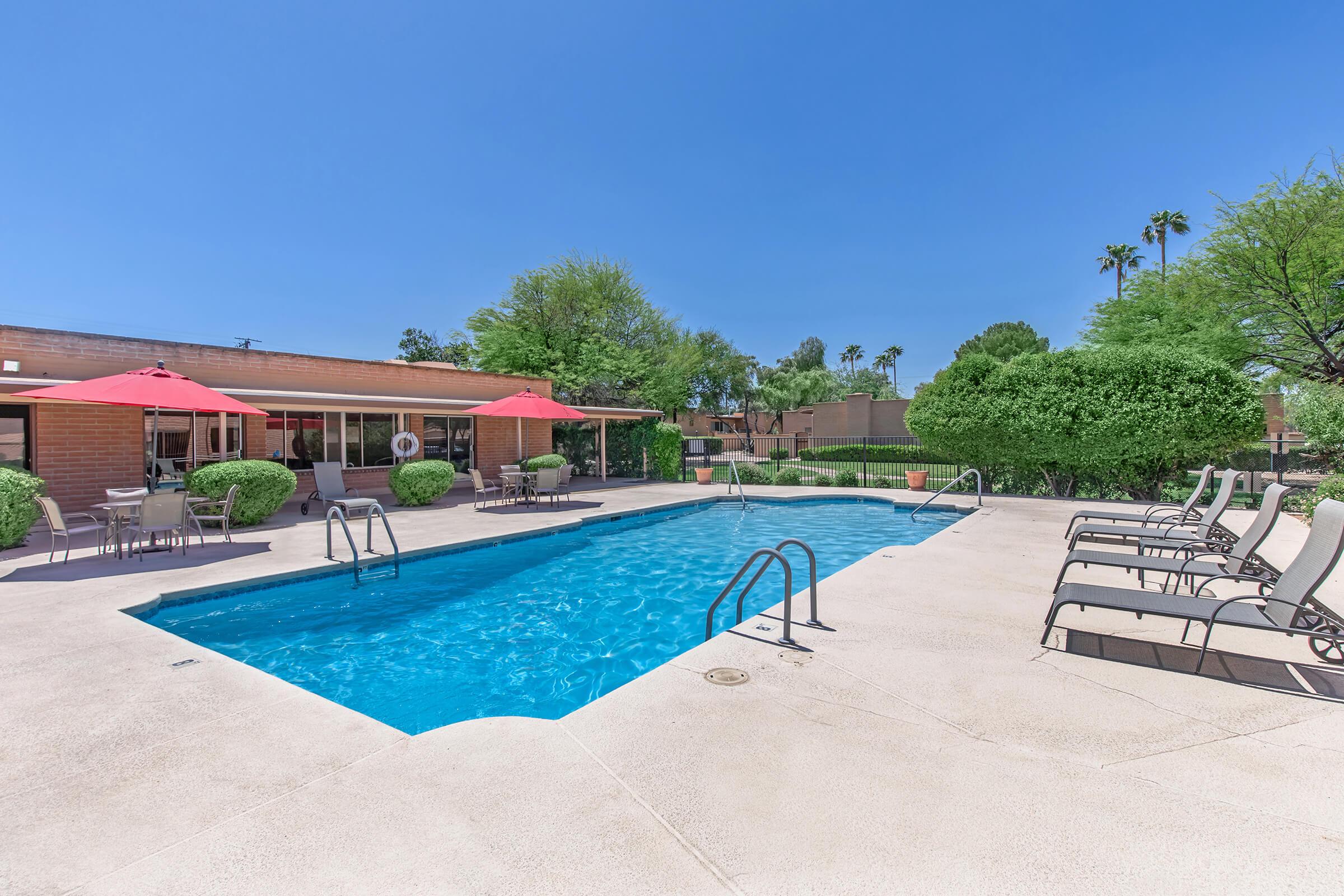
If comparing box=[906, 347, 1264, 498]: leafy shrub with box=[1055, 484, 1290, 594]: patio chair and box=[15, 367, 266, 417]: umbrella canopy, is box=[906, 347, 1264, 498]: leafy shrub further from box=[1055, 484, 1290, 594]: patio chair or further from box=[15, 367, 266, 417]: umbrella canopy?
box=[15, 367, 266, 417]: umbrella canopy

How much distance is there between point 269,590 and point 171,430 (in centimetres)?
941

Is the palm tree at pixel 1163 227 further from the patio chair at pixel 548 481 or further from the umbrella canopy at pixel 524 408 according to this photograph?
the patio chair at pixel 548 481

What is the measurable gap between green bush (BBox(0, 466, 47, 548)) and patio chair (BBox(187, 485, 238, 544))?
175 centimetres

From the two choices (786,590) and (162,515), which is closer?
(786,590)

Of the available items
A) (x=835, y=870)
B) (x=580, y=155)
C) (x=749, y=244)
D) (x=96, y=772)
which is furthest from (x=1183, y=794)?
(x=749, y=244)

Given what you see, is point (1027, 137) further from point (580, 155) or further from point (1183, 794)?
point (1183, 794)

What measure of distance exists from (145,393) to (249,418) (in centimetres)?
665

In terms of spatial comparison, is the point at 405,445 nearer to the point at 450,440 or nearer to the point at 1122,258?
the point at 450,440

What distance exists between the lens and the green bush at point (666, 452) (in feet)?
66.3

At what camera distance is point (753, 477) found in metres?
19.1

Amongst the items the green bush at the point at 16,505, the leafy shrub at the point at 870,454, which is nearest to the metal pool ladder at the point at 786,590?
the green bush at the point at 16,505

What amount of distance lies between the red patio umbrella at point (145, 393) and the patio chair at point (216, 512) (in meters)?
0.88

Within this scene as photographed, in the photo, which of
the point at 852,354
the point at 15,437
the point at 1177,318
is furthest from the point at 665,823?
the point at 852,354

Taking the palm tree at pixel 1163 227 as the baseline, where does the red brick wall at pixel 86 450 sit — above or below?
below
